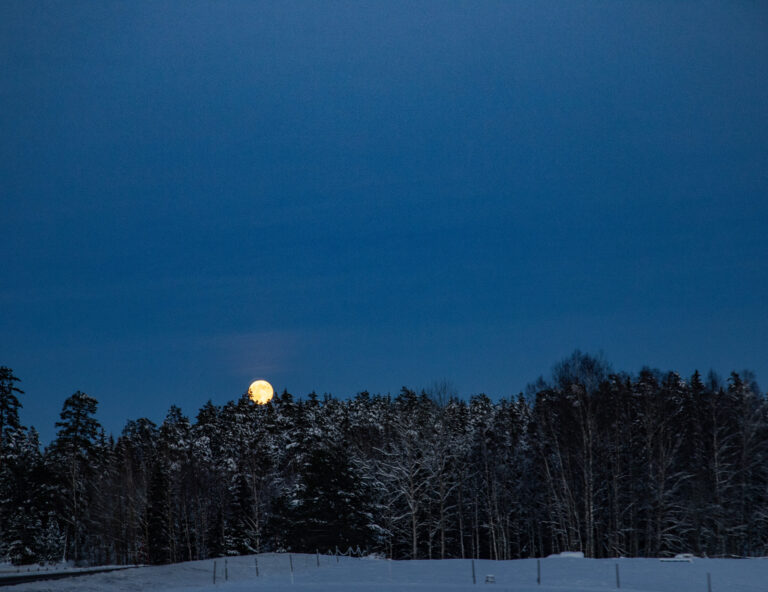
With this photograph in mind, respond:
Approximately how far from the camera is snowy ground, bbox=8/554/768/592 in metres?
39.8

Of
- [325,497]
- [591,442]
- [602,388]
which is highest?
[602,388]

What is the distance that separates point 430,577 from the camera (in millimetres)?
45688

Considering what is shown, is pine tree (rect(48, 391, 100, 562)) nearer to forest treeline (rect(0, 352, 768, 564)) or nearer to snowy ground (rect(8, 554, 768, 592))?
forest treeline (rect(0, 352, 768, 564))

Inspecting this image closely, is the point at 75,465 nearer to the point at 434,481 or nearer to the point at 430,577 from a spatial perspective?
the point at 434,481

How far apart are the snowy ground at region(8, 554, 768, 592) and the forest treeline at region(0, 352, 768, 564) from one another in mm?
11984

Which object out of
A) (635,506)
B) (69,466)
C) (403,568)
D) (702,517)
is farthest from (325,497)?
(69,466)

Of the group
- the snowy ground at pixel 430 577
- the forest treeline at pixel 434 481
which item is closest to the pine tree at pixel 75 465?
the forest treeline at pixel 434 481

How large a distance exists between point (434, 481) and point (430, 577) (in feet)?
103

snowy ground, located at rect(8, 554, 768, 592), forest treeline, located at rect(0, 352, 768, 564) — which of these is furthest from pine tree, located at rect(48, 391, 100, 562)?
snowy ground, located at rect(8, 554, 768, 592)

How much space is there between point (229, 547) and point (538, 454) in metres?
32.2

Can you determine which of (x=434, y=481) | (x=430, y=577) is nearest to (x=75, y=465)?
(x=434, y=481)

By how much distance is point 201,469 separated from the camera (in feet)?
286

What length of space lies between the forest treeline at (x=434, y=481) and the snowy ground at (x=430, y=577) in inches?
472

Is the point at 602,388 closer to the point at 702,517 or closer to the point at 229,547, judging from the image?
the point at 702,517
